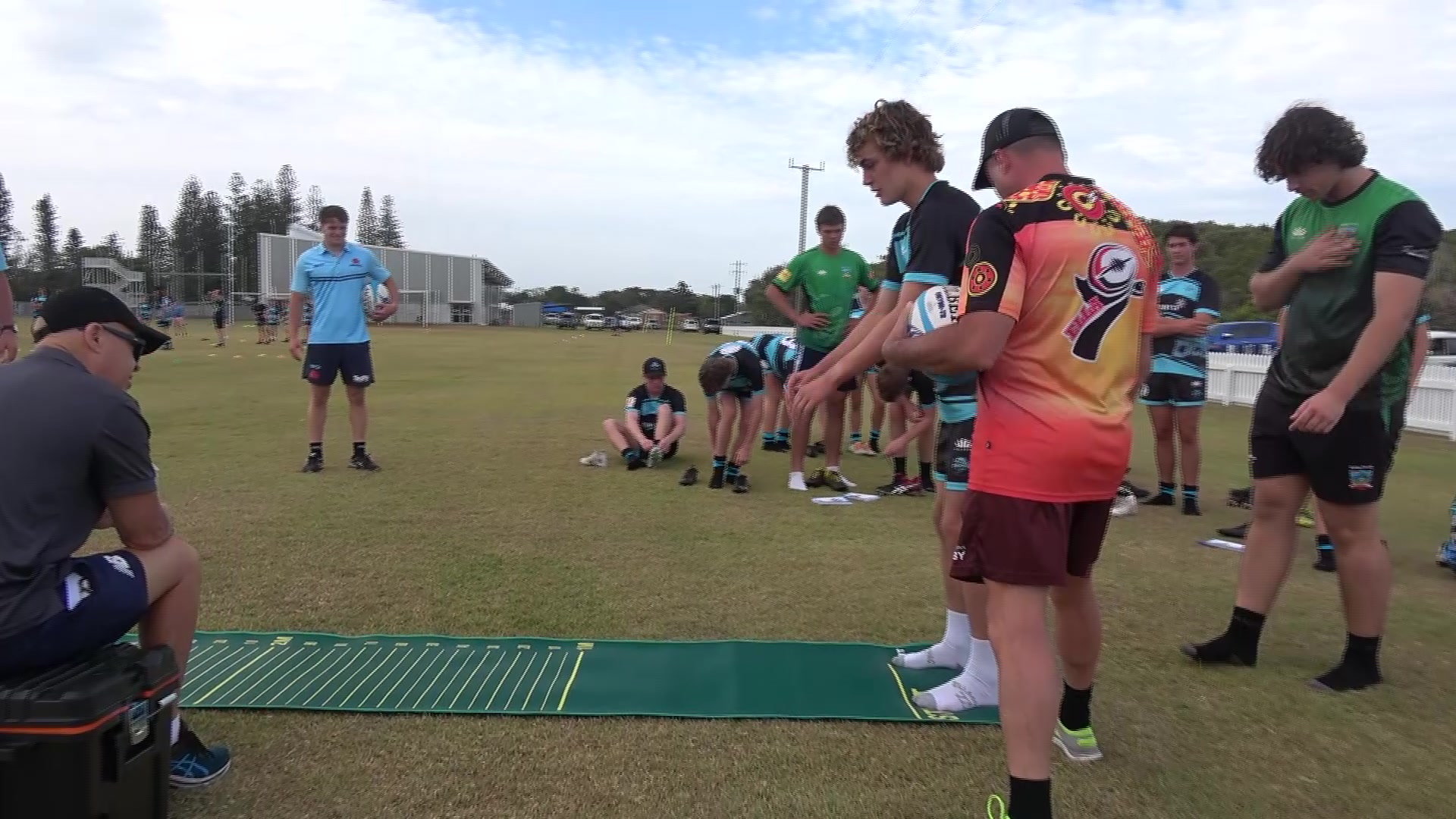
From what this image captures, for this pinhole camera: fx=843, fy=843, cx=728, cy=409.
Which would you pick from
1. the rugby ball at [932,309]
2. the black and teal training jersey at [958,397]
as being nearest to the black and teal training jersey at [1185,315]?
the black and teal training jersey at [958,397]

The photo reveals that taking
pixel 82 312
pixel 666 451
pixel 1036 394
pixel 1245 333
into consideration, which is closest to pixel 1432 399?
pixel 666 451

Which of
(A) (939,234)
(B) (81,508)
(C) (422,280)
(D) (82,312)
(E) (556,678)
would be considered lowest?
(E) (556,678)

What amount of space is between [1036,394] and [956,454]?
3.31ft

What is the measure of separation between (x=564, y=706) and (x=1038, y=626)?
1597 millimetres

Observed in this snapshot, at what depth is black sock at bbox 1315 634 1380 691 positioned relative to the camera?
3250mm

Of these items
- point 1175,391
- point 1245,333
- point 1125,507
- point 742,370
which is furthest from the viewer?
point 1245,333

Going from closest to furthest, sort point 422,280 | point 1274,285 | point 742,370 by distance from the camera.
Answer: point 1274,285
point 742,370
point 422,280

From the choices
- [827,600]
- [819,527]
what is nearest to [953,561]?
[827,600]

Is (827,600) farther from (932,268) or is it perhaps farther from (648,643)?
(932,268)

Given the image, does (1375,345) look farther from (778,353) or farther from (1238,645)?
(778,353)

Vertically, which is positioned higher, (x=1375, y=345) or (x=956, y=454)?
(x=1375, y=345)

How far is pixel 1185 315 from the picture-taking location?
21.3 feet

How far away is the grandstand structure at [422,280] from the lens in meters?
60.5

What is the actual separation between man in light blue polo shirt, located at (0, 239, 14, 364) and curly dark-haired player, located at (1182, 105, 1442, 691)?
17.2ft
